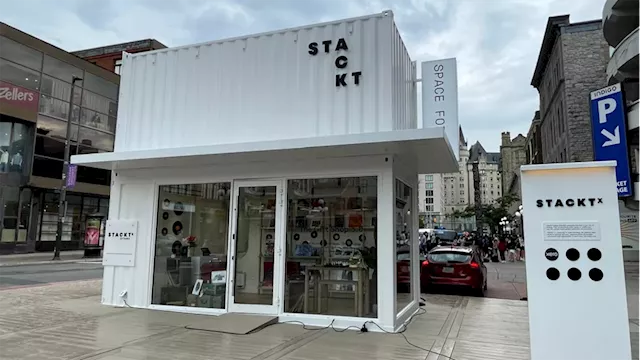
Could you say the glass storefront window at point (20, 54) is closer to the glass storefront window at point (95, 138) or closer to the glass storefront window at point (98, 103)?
the glass storefront window at point (98, 103)

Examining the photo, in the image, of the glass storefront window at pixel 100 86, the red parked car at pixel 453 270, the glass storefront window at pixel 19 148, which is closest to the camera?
the red parked car at pixel 453 270

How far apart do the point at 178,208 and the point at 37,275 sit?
9.20m

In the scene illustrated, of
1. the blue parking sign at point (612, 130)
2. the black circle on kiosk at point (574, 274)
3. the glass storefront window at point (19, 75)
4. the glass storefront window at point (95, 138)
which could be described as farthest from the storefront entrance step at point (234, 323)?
the glass storefront window at point (95, 138)

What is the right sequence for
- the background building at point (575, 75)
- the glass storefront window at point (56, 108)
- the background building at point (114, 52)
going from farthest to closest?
1. the background building at point (114, 52)
2. the background building at point (575, 75)
3. the glass storefront window at point (56, 108)

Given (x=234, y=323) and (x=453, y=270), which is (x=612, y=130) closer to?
(x=453, y=270)

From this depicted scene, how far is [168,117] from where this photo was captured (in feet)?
27.7

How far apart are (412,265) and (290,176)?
9.58ft

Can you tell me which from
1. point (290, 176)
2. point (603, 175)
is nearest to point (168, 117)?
point (290, 176)

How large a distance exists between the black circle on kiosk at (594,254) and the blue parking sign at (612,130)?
5354 millimetres

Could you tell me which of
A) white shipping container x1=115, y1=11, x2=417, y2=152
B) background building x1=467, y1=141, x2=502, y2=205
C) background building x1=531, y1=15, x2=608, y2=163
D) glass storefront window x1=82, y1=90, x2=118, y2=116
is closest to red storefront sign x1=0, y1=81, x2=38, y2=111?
glass storefront window x1=82, y1=90, x2=118, y2=116

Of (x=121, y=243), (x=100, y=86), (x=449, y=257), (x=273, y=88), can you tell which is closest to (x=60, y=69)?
(x=100, y=86)

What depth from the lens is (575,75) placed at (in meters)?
29.2

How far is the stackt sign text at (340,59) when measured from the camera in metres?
7.15

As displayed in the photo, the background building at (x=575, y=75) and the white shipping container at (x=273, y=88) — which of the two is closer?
the white shipping container at (x=273, y=88)
